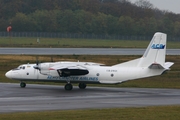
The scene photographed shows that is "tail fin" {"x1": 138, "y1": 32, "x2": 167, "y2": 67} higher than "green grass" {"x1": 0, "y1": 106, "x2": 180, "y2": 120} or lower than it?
higher

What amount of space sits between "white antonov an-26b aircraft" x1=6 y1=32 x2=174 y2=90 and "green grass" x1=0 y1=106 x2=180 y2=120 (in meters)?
10.6

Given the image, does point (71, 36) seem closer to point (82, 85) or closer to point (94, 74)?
point (82, 85)

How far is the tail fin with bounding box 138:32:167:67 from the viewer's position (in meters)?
36.2

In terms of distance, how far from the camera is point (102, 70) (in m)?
37.5

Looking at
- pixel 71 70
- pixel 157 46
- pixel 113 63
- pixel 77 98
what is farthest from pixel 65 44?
pixel 77 98

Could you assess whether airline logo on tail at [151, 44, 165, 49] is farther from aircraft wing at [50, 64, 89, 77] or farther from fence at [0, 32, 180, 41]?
fence at [0, 32, 180, 41]

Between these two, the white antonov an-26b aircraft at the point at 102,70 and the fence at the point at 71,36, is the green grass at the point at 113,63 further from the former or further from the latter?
the fence at the point at 71,36

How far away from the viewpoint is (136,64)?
3656 cm

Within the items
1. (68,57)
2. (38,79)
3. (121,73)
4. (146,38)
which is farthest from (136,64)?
(146,38)

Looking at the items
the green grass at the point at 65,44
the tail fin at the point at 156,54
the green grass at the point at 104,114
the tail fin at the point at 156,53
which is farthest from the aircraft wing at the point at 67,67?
the green grass at the point at 65,44

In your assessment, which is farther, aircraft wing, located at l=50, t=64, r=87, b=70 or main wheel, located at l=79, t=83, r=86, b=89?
main wheel, located at l=79, t=83, r=86, b=89

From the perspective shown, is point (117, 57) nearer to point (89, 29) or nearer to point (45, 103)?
point (45, 103)

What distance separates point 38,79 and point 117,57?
99.9 ft

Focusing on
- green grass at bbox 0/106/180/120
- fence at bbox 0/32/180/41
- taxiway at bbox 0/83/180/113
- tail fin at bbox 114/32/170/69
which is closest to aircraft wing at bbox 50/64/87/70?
taxiway at bbox 0/83/180/113
